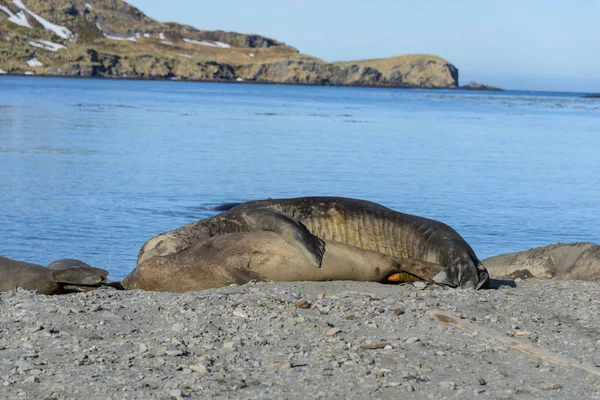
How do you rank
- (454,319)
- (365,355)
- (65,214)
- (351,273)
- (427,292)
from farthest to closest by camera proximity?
(65,214), (351,273), (427,292), (454,319), (365,355)

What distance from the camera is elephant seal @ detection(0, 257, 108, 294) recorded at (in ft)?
31.0

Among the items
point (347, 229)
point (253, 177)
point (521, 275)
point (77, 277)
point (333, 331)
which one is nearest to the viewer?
point (333, 331)

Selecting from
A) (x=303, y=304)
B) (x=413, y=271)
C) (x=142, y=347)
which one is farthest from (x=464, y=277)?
(x=142, y=347)

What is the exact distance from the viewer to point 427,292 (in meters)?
8.23

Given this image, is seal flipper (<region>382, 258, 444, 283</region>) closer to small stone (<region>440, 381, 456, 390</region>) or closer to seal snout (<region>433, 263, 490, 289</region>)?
seal snout (<region>433, 263, 490, 289</region>)

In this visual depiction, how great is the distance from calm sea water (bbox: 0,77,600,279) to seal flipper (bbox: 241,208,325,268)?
3647mm

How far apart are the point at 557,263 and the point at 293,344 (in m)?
5.70

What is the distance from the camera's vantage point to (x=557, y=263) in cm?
1097

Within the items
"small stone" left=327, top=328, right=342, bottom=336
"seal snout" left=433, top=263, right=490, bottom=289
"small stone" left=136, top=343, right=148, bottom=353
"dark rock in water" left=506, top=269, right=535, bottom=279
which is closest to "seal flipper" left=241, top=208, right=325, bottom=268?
"seal snout" left=433, top=263, right=490, bottom=289

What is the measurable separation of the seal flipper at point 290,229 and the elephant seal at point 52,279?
1740 millimetres

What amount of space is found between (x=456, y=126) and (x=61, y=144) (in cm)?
2809

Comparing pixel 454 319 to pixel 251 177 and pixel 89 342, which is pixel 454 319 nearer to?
pixel 89 342

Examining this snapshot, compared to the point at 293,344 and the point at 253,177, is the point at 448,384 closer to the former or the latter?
the point at 293,344

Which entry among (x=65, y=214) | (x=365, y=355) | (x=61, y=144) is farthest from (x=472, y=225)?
(x=61, y=144)
